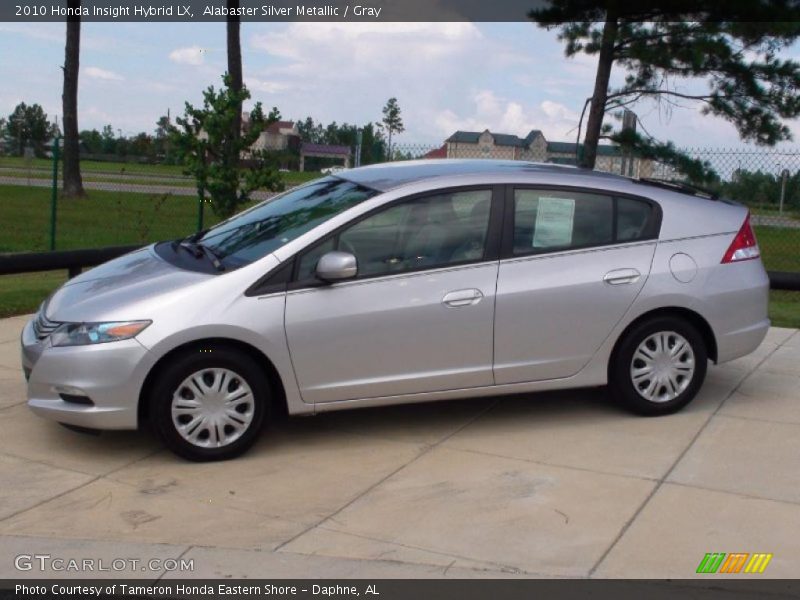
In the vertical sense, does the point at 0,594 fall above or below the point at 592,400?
below

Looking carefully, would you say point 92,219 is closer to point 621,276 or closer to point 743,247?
point 621,276

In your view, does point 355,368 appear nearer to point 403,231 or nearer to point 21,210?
point 403,231

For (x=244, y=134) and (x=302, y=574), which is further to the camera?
(x=244, y=134)

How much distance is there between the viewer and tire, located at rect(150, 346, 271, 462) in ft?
18.7

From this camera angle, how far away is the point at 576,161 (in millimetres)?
13414

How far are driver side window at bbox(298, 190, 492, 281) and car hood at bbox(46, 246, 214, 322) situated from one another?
0.75m

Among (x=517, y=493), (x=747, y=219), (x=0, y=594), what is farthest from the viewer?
(x=747, y=219)

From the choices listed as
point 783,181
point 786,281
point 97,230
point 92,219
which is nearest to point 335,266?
point 786,281

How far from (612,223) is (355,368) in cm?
195

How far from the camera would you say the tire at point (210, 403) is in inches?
224

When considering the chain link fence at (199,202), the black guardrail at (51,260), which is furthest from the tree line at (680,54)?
the black guardrail at (51,260)

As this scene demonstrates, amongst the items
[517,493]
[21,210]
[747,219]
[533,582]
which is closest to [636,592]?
[533,582]

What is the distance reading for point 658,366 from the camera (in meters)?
6.62

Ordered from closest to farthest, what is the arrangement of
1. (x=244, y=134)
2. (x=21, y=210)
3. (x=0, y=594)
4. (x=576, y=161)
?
(x=0, y=594)
(x=244, y=134)
(x=576, y=161)
(x=21, y=210)
